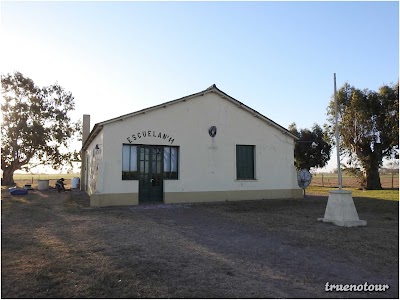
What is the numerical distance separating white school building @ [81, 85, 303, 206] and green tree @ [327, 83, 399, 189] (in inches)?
509

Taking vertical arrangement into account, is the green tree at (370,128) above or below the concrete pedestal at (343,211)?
above

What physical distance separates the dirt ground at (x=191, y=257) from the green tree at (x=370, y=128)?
18.9 meters

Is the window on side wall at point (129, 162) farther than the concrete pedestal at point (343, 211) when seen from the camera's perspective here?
Yes

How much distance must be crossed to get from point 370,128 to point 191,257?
26.1m

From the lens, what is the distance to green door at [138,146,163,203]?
14.3 metres

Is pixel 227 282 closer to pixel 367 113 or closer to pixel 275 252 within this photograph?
pixel 275 252

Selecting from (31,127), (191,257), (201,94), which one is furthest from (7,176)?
(191,257)

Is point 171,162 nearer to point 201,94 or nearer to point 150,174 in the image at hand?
point 150,174

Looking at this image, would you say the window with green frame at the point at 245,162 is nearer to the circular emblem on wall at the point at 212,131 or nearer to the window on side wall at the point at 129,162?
the circular emblem on wall at the point at 212,131

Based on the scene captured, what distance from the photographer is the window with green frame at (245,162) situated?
53.6ft

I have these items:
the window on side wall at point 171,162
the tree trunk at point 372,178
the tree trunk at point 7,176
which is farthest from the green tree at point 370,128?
the tree trunk at point 7,176

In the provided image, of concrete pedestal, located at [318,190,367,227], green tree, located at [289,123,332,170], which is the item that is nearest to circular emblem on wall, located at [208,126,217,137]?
concrete pedestal, located at [318,190,367,227]

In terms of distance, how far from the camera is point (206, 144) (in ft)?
51.0

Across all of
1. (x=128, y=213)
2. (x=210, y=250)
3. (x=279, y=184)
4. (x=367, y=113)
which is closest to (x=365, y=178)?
(x=367, y=113)
